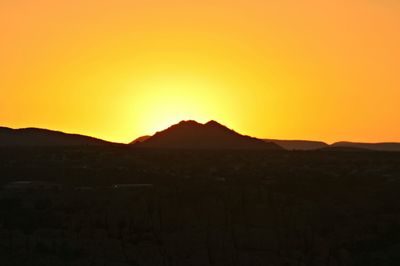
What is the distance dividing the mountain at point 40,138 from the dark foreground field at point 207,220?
62.2 m

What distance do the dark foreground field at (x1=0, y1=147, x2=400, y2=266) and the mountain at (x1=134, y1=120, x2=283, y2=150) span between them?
60.8m

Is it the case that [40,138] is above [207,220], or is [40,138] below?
above

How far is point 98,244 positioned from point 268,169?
2576 centimetres

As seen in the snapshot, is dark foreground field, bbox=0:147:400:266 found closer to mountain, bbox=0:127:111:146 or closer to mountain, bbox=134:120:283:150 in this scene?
mountain, bbox=134:120:283:150

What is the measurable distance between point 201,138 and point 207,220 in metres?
83.8

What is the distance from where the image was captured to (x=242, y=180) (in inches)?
1683

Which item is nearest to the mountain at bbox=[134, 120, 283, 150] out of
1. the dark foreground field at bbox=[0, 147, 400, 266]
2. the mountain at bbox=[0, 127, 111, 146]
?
the mountain at bbox=[0, 127, 111, 146]

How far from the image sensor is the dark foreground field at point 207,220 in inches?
978

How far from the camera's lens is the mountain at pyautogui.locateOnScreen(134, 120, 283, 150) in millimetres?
108394

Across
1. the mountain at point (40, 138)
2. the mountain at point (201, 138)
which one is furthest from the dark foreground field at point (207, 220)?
the mountain at point (40, 138)

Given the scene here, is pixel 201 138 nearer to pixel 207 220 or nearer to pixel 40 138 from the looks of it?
pixel 40 138

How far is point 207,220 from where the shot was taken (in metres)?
29.8

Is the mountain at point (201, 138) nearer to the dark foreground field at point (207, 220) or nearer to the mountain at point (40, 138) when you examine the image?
the mountain at point (40, 138)

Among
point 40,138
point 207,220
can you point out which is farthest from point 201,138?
point 207,220
